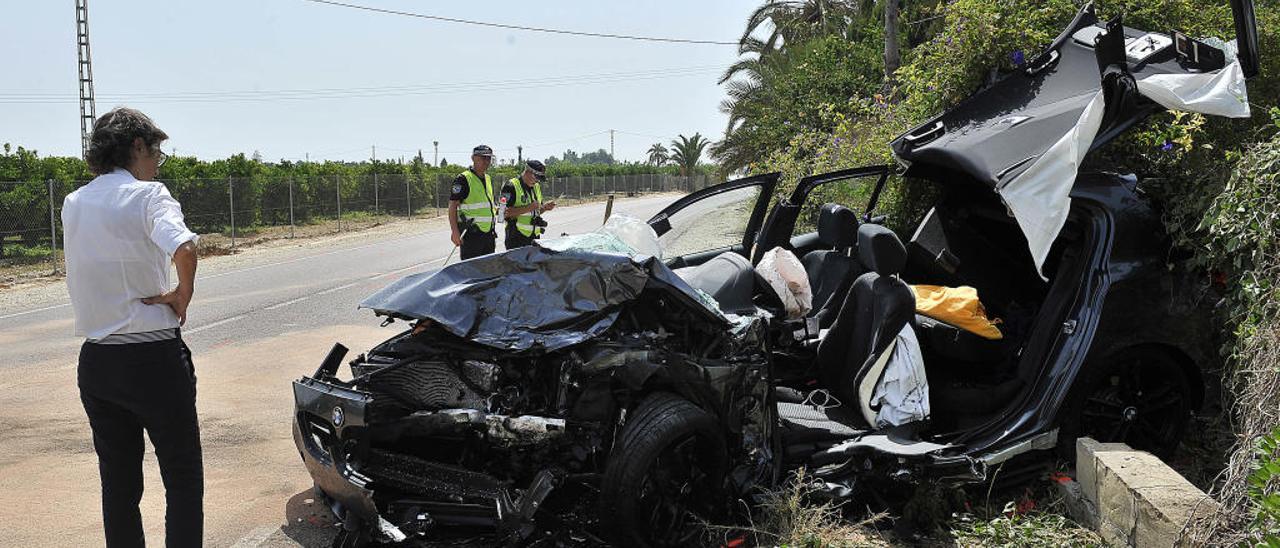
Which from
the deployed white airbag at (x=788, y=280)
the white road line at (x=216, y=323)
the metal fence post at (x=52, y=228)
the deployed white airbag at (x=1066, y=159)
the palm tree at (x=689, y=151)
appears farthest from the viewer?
the palm tree at (x=689, y=151)

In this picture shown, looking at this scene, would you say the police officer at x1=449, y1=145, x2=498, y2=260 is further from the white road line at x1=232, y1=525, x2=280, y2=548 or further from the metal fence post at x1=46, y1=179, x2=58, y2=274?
the metal fence post at x1=46, y1=179, x2=58, y2=274

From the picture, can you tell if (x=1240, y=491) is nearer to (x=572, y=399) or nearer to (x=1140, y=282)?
(x=1140, y=282)

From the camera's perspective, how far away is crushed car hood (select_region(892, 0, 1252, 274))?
4410 millimetres

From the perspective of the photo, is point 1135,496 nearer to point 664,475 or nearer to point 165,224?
point 664,475

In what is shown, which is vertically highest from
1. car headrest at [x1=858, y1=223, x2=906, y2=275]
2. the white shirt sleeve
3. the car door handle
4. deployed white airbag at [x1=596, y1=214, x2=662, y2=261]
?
the car door handle

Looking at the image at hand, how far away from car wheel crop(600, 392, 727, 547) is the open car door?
5.97 feet

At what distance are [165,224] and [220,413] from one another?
3.52m

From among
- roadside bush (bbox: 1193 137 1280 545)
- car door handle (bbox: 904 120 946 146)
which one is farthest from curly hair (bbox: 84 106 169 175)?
roadside bush (bbox: 1193 137 1280 545)

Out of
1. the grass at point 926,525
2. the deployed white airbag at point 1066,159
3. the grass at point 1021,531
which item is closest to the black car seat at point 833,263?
the deployed white airbag at point 1066,159

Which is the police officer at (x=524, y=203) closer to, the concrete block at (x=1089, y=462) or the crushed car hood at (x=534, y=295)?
the crushed car hood at (x=534, y=295)

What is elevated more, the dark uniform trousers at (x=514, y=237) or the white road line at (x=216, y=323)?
the dark uniform trousers at (x=514, y=237)

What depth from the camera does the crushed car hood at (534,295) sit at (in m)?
4.04

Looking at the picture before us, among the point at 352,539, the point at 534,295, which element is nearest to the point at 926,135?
the point at 534,295

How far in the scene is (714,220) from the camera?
22.3 feet
